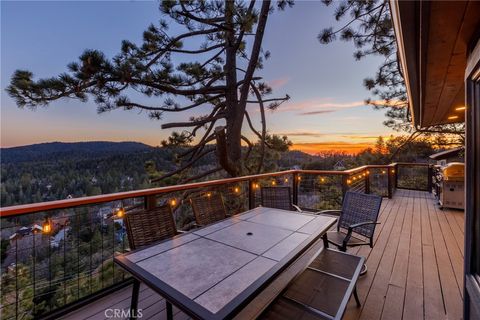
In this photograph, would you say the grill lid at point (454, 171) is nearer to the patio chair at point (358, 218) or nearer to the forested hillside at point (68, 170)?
the patio chair at point (358, 218)

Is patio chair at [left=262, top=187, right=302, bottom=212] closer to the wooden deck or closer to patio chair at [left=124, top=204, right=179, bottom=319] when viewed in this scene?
the wooden deck

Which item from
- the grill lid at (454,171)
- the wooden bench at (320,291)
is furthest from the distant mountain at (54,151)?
the grill lid at (454,171)

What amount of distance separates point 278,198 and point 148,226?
2.09m

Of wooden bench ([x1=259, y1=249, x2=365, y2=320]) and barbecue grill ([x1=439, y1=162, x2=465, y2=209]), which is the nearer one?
wooden bench ([x1=259, y1=249, x2=365, y2=320])

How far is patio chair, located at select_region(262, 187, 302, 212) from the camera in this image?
11.3 feet

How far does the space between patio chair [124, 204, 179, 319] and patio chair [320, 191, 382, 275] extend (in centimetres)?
182

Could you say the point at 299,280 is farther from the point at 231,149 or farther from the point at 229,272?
the point at 231,149

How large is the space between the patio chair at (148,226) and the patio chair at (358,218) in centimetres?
182

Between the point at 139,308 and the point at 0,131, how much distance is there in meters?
8.01

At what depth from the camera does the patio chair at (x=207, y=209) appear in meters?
2.63

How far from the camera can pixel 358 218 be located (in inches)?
108

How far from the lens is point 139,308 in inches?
79.1

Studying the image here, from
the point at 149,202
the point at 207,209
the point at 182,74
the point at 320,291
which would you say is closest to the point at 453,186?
the point at 320,291

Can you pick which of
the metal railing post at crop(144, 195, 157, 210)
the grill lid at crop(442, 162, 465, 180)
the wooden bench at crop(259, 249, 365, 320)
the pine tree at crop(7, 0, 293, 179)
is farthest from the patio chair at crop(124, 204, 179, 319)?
the grill lid at crop(442, 162, 465, 180)
